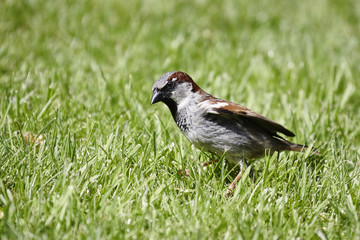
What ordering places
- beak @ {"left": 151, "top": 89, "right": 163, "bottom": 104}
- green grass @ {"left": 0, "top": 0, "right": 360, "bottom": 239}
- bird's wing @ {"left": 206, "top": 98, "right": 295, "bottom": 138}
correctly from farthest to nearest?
beak @ {"left": 151, "top": 89, "right": 163, "bottom": 104} < bird's wing @ {"left": 206, "top": 98, "right": 295, "bottom": 138} < green grass @ {"left": 0, "top": 0, "right": 360, "bottom": 239}

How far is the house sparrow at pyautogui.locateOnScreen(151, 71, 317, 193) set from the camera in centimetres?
322

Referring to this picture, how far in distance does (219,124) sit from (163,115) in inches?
48.3

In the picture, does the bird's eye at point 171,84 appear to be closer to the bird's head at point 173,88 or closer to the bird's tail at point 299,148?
the bird's head at point 173,88

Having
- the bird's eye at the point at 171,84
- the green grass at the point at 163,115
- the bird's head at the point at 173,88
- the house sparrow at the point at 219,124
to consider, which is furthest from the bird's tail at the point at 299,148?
the bird's eye at the point at 171,84

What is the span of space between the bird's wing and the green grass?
34 centimetres

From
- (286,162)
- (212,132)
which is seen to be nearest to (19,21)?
(212,132)

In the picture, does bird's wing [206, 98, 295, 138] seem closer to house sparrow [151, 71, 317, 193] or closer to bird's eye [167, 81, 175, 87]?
house sparrow [151, 71, 317, 193]

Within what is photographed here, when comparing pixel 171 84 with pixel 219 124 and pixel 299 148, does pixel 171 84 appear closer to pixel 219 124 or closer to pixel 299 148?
pixel 219 124

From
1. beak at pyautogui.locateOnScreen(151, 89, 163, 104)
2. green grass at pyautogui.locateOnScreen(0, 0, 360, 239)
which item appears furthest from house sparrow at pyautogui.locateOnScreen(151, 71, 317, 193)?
green grass at pyautogui.locateOnScreen(0, 0, 360, 239)

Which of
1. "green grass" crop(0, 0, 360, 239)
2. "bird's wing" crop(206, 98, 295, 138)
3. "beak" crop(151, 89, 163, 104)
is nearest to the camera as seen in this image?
"green grass" crop(0, 0, 360, 239)

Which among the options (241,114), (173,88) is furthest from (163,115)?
(241,114)

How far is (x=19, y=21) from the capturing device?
6145mm

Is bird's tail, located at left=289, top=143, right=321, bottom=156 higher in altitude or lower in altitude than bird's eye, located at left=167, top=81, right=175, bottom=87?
lower

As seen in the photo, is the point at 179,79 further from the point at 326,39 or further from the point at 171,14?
the point at 326,39
